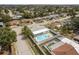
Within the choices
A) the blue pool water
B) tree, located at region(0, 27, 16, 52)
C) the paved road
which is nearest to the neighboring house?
the blue pool water

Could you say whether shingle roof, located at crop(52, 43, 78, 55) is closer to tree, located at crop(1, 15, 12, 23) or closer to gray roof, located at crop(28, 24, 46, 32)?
gray roof, located at crop(28, 24, 46, 32)

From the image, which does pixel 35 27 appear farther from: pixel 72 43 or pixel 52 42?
pixel 72 43

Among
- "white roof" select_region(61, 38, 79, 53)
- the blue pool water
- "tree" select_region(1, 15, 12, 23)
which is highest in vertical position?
"tree" select_region(1, 15, 12, 23)

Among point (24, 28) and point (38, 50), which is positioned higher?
point (24, 28)

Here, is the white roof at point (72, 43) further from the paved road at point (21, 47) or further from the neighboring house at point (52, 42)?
the paved road at point (21, 47)

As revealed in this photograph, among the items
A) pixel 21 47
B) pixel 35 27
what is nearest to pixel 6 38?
pixel 21 47

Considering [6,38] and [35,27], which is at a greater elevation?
[35,27]
